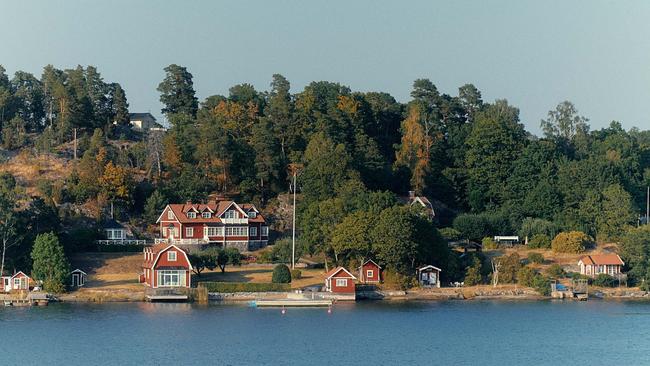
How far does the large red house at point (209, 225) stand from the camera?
9381cm

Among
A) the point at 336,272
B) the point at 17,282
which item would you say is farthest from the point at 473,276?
the point at 17,282

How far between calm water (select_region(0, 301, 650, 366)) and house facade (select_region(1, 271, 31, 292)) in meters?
4.86

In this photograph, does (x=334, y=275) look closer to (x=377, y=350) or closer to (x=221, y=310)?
(x=221, y=310)

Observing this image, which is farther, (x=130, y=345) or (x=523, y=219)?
(x=523, y=219)

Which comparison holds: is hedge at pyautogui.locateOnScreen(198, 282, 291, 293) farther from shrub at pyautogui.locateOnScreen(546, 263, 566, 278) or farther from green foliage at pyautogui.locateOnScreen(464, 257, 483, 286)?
shrub at pyautogui.locateOnScreen(546, 263, 566, 278)

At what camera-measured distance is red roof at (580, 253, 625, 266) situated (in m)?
87.4

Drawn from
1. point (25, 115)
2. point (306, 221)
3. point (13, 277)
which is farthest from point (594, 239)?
point (25, 115)

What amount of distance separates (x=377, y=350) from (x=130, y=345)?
1327 cm

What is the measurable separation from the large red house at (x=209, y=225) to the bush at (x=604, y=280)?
27.6m

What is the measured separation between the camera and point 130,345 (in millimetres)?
61812

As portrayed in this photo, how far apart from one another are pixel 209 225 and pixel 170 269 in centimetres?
1429

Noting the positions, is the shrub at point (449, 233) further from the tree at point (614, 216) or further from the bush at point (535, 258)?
the tree at point (614, 216)

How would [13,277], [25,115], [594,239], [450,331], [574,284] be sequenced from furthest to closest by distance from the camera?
1. [25,115]
2. [594,239]
3. [574,284]
4. [13,277]
5. [450,331]

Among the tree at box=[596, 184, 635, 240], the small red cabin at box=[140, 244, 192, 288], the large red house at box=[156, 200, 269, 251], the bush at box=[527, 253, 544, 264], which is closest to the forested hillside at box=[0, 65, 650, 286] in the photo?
the tree at box=[596, 184, 635, 240]
